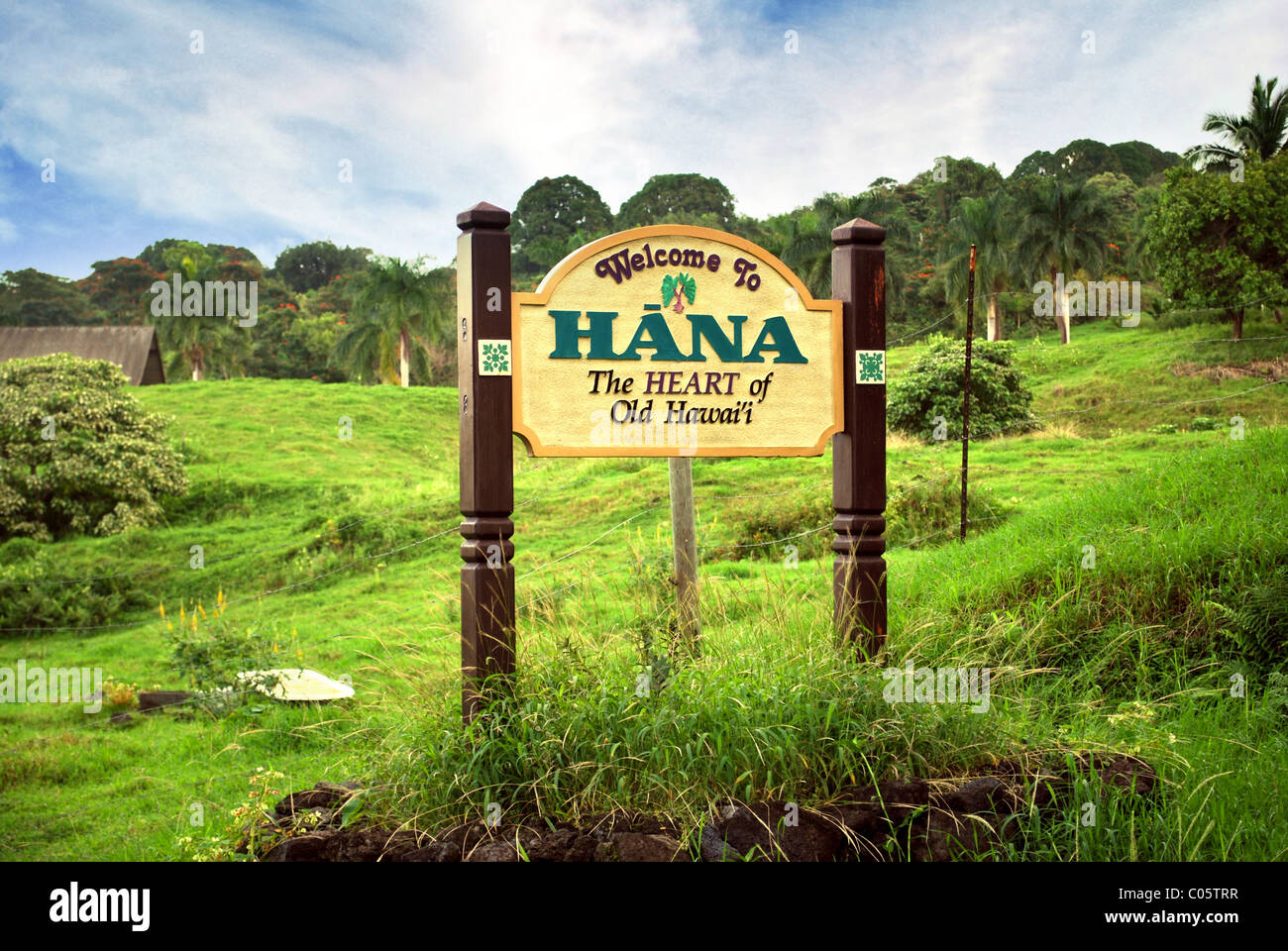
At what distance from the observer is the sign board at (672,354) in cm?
473

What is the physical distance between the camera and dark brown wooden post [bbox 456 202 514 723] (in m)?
4.51

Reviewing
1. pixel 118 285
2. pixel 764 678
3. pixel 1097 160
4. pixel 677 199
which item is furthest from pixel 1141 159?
pixel 764 678

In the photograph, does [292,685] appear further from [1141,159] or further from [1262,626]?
[1141,159]

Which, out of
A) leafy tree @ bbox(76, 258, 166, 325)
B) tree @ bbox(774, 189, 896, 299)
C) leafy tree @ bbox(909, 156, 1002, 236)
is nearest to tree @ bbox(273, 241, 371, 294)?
leafy tree @ bbox(76, 258, 166, 325)

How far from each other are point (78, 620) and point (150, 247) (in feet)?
148

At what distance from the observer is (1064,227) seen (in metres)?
35.6

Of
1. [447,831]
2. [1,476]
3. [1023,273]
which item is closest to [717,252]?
[447,831]

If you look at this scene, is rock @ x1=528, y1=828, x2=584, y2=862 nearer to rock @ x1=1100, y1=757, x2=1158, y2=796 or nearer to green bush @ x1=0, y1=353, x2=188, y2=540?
rock @ x1=1100, y1=757, x2=1158, y2=796

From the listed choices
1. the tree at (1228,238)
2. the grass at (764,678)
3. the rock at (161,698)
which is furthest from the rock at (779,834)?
the tree at (1228,238)

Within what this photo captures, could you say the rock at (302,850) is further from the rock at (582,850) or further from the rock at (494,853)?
the rock at (582,850)

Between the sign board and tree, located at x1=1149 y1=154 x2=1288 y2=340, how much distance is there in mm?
24095

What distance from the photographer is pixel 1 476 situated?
17.5 metres

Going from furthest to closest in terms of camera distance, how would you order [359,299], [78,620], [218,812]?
[359,299], [78,620], [218,812]
